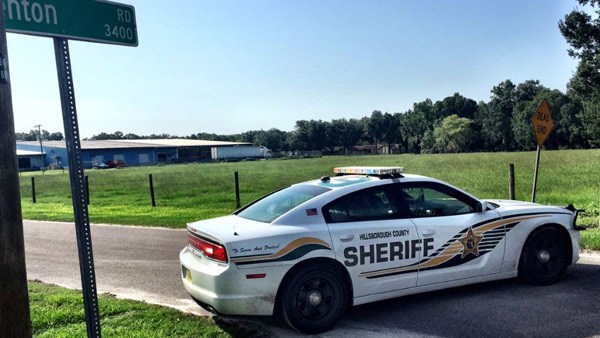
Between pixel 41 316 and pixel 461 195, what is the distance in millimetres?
4783

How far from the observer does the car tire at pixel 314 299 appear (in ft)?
15.6

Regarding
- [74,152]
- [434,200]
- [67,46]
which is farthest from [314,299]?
[67,46]

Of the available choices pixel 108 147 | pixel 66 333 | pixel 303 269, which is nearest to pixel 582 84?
pixel 303 269

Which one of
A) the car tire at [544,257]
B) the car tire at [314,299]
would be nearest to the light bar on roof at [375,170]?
the car tire at [314,299]

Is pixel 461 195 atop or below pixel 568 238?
atop

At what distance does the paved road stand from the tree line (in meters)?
72.5

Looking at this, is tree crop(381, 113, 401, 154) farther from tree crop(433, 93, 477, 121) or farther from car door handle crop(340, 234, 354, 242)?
car door handle crop(340, 234, 354, 242)

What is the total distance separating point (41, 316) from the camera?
5367 millimetres

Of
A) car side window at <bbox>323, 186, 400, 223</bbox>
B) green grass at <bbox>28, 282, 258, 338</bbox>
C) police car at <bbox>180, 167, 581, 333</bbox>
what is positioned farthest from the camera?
car side window at <bbox>323, 186, 400, 223</bbox>

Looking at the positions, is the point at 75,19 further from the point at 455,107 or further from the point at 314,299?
the point at 455,107

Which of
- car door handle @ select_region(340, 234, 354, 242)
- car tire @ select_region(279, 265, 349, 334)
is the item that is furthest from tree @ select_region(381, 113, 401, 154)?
car tire @ select_region(279, 265, 349, 334)

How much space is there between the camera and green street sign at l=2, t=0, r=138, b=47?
2932mm

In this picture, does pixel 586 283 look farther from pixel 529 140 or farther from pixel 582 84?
pixel 529 140

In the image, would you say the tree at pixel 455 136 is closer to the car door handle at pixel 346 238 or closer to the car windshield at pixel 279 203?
the car windshield at pixel 279 203
